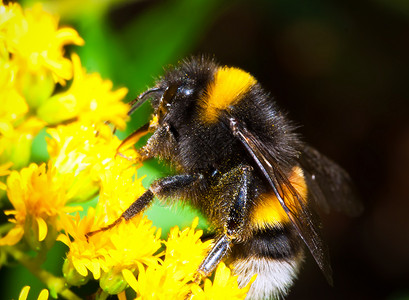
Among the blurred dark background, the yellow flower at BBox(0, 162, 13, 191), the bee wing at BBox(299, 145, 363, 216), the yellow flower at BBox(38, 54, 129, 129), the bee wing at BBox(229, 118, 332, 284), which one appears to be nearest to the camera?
the yellow flower at BBox(0, 162, 13, 191)

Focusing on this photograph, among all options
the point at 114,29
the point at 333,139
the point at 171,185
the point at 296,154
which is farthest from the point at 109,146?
the point at 333,139

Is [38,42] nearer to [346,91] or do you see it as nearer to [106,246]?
[106,246]

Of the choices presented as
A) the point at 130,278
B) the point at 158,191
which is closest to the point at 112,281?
the point at 130,278

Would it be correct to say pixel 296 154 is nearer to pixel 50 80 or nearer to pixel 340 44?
pixel 50 80

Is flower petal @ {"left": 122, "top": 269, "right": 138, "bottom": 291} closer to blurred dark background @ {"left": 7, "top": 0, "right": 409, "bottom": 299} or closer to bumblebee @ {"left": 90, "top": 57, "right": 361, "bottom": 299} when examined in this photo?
bumblebee @ {"left": 90, "top": 57, "right": 361, "bottom": 299}

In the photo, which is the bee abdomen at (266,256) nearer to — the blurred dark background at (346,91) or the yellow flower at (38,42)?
the yellow flower at (38,42)

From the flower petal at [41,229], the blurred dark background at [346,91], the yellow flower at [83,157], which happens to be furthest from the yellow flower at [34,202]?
the blurred dark background at [346,91]

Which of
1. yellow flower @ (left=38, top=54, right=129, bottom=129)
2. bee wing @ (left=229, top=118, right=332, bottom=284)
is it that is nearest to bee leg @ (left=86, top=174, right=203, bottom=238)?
bee wing @ (left=229, top=118, right=332, bottom=284)

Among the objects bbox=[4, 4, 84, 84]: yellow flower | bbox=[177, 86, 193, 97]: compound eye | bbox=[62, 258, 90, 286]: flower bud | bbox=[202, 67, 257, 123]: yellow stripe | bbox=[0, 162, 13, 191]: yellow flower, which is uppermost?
bbox=[4, 4, 84, 84]: yellow flower
